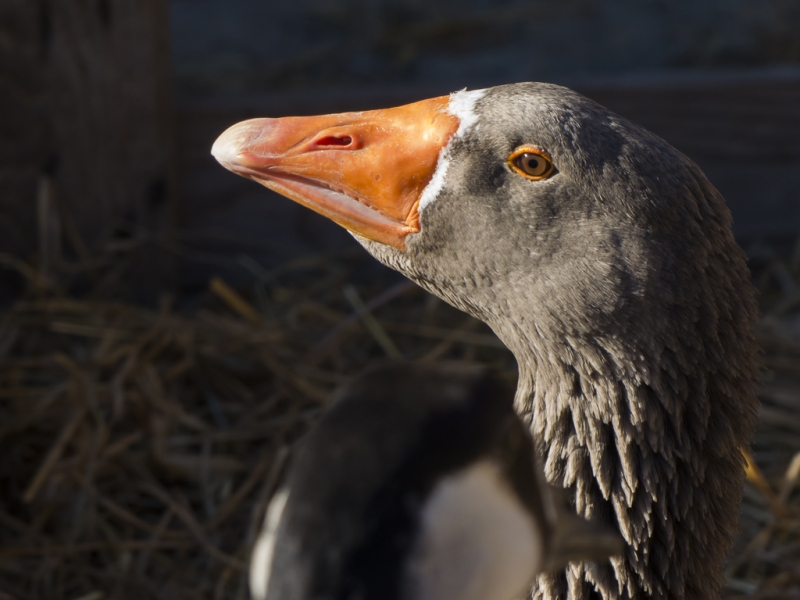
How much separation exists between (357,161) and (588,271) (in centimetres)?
44

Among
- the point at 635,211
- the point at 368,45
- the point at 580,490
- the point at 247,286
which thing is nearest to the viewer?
the point at 635,211

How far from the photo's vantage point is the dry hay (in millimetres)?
2367

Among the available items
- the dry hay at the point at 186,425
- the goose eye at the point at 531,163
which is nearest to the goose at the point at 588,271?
the goose eye at the point at 531,163

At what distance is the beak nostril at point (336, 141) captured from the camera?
1538 mm

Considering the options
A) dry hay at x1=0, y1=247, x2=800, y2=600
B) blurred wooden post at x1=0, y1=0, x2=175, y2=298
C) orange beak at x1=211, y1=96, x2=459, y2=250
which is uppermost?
orange beak at x1=211, y1=96, x2=459, y2=250

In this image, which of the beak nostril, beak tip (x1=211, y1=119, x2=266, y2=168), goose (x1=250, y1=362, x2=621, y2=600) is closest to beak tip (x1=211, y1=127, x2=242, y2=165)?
beak tip (x1=211, y1=119, x2=266, y2=168)

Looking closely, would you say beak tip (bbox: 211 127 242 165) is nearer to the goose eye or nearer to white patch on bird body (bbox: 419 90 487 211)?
white patch on bird body (bbox: 419 90 487 211)

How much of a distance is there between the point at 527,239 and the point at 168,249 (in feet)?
6.70

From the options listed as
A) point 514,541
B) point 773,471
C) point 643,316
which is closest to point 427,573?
point 514,541

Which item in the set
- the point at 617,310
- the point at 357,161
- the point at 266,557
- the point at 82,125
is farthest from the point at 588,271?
the point at 82,125

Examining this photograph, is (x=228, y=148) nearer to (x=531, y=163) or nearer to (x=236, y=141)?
(x=236, y=141)

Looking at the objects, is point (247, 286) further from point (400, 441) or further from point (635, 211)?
point (400, 441)

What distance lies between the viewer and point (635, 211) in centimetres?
135

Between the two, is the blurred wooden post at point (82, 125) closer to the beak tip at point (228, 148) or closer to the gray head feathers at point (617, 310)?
the beak tip at point (228, 148)
